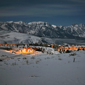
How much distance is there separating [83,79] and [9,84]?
5303 mm

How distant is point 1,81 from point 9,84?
1.01 meters

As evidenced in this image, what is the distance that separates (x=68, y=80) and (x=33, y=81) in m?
2.53

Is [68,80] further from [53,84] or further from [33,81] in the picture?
[33,81]

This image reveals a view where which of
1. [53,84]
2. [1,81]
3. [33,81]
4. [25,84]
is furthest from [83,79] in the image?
[1,81]

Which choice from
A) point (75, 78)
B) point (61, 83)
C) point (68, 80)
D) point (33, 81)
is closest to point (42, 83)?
point (33, 81)

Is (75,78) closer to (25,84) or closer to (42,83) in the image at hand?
(42,83)

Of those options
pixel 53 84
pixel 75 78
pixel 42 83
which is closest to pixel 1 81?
pixel 42 83

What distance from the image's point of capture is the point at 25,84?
8414 millimetres

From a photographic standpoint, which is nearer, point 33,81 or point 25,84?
point 25,84

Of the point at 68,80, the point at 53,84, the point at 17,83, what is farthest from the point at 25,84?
the point at 68,80

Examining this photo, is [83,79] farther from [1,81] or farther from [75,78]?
[1,81]

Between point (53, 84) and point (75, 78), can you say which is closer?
point (53, 84)

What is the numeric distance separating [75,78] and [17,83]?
428 centimetres

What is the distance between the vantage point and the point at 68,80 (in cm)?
896
